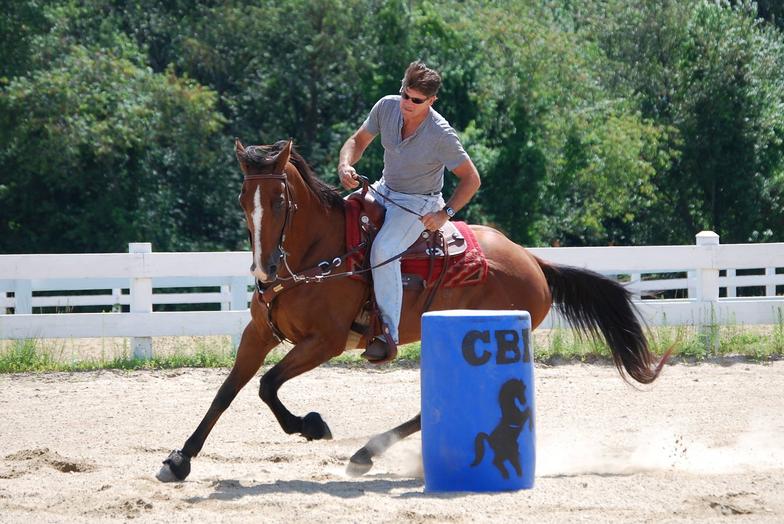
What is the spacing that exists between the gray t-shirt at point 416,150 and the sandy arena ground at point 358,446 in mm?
1756

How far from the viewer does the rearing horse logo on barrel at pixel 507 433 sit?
5.54m

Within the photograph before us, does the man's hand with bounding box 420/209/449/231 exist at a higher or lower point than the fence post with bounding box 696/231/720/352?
higher

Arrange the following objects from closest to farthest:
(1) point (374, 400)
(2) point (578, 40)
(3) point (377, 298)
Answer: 1. (3) point (377, 298)
2. (1) point (374, 400)
3. (2) point (578, 40)

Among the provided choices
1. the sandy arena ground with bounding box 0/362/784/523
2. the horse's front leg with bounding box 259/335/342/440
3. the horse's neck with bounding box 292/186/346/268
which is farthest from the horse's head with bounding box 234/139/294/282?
the sandy arena ground with bounding box 0/362/784/523

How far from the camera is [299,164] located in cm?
658

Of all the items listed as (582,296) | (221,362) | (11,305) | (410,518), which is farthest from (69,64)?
(410,518)

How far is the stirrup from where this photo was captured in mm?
6516

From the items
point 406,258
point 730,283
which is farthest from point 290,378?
point 730,283

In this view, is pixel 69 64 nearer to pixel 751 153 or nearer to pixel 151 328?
pixel 151 328

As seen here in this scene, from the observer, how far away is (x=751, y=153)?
26375 mm

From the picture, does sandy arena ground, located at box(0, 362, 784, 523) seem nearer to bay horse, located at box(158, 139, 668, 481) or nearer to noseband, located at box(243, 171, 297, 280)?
bay horse, located at box(158, 139, 668, 481)

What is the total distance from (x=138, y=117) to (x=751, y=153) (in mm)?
14664

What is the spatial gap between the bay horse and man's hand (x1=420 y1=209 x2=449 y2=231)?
0.51 m

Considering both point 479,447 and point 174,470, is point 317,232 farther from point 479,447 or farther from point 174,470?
point 479,447
